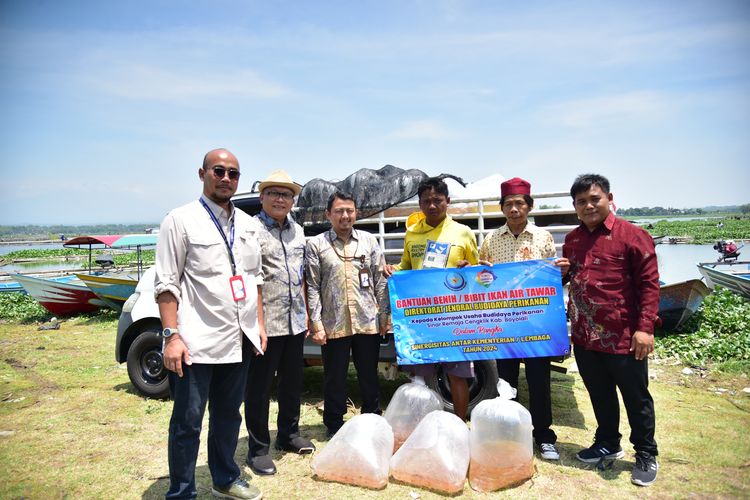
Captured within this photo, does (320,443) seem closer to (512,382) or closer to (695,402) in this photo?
(512,382)

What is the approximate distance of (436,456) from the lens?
3.12 metres

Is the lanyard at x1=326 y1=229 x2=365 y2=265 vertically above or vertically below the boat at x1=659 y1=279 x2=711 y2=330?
above

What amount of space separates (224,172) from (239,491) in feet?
6.83

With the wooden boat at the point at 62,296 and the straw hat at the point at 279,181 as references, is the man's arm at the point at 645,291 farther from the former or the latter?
the wooden boat at the point at 62,296

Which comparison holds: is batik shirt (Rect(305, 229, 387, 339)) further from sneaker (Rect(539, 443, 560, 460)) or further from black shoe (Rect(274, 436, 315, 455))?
sneaker (Rect(539, 443, 560, 460))

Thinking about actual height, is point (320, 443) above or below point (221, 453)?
below

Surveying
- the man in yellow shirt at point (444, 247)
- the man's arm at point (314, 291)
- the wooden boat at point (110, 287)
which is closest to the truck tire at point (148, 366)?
the man's arm at point (314, 291)

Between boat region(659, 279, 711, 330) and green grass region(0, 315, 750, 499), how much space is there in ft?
3.87

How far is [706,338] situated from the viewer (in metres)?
6.73

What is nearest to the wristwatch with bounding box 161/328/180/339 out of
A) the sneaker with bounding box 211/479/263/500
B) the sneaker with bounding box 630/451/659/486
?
the sneaker with bounding box 211/479/263/500

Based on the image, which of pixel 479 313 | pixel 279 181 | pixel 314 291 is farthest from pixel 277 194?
pixel 479 313

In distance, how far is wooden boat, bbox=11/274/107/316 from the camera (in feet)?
37.9

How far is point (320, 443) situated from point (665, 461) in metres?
2.69

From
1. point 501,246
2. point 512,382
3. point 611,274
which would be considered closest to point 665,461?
point 512,382
